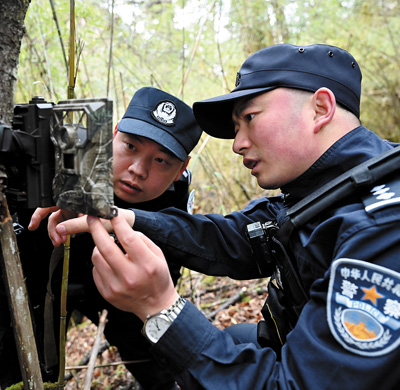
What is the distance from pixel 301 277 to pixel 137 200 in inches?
44.3

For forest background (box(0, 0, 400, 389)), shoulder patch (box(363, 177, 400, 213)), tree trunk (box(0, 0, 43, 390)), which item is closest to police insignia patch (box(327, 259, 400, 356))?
shoulder patch (box(363, 177, 400, 213))

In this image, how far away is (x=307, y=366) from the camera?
962 millimetres

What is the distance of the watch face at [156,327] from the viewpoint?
107 centimetres

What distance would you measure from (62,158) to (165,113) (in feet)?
3.87

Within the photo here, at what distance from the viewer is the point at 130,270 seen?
3.21ft

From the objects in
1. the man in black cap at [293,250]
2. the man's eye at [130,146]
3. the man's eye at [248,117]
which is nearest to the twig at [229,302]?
the man in black cap at [293,250]

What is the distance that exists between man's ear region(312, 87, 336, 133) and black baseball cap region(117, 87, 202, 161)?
2.78 ft

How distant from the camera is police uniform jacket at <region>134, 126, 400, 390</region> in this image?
91cm

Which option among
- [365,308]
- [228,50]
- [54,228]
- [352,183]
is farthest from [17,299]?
[228,50]

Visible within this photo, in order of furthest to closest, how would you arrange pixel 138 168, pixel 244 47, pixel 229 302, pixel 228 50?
1. pixel 244 47
2. pixel 228 50
3. pixel 229 302
4. pixel 138 168

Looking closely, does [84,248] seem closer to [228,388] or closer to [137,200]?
[137,200]

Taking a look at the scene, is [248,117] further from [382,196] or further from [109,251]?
[109,251]

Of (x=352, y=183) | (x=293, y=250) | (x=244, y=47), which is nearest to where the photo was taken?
(x=352, y=183)

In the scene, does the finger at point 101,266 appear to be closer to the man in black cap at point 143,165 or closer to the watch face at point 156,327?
the watch face at point 156,327
